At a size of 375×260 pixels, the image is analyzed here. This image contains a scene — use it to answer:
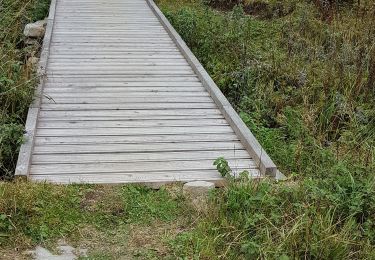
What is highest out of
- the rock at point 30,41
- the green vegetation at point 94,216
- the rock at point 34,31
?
the green vegetation at point 94,216

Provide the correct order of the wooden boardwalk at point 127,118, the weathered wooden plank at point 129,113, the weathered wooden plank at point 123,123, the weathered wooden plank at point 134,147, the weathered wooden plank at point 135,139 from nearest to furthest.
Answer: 1. the wooden boardwalk at point 127,118
2. the weathered wooden plank at point 134,147
3. the weathered wooden plank at point 135,139
4. the weathered wooden plank at point 123,123
5. the weathered wooden plank at point 129,113

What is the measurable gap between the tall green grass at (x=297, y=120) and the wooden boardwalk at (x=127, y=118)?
1.64 ft

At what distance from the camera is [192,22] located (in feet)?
30.7

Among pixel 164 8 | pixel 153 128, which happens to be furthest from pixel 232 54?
pixel 164 8

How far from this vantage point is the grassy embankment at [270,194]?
11.2ft

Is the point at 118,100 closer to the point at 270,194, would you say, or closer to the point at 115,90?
the point at 115,90

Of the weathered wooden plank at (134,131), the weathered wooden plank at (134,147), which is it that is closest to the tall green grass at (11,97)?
the weathered wooden plank at (134,147)

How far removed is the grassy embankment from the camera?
340 cm

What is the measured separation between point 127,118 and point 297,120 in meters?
1.84

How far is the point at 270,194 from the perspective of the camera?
3.84 metres

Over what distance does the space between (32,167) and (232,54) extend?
439 centimetres

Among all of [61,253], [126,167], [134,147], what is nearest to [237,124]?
[134,147]

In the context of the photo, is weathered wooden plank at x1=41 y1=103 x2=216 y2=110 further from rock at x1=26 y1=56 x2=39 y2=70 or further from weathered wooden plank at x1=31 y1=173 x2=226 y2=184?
weathered wooden plank at x1=31 y1=173 x2=226 y2=184

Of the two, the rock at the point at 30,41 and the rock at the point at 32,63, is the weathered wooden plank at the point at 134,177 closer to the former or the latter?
the rock at the point at 32,63
